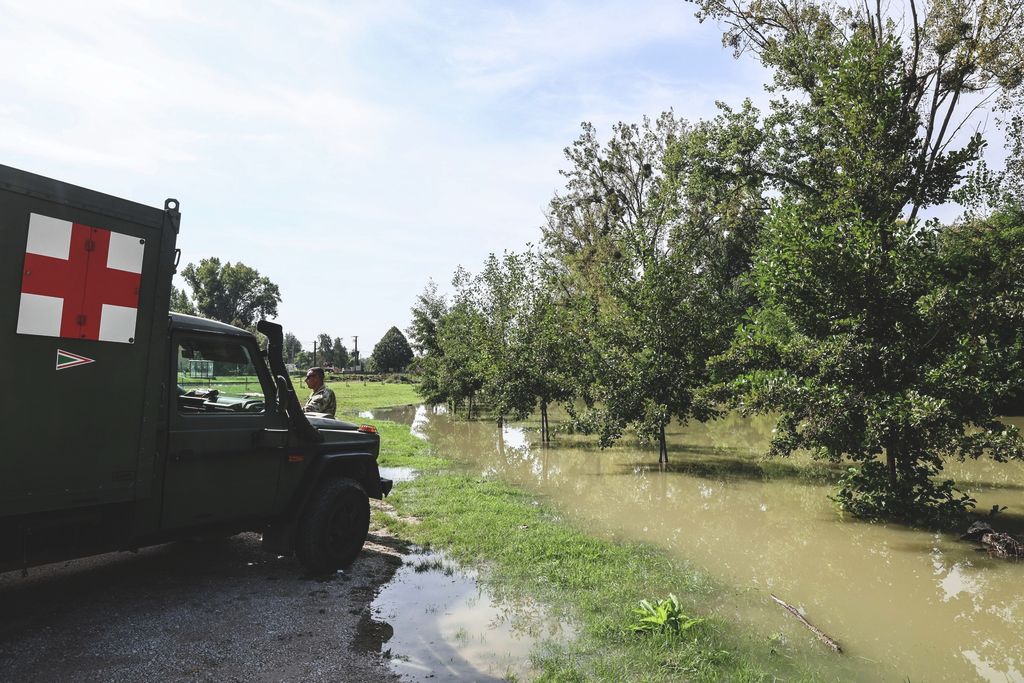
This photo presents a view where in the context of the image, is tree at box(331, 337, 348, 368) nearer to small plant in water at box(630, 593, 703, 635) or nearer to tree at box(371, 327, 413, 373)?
tree at box(371, 327, 413, 373)

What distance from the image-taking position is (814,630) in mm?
5840

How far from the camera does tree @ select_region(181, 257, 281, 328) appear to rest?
102375 mm

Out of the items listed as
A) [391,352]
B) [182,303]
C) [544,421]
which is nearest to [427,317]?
[544,421]

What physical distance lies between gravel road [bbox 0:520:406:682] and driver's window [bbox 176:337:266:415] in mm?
1780

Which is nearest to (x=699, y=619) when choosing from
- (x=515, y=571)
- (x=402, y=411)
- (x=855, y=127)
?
(x=515, y=571)

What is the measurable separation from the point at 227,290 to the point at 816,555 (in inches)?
4327

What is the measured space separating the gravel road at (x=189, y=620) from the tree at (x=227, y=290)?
336 ft

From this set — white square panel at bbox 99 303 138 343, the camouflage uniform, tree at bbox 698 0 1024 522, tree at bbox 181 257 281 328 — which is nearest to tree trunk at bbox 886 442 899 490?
tree at bbox 698 0 1024 522

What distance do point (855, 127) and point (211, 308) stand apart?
107 meters

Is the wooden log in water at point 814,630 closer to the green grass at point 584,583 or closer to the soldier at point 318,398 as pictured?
the green grass at point 584,583

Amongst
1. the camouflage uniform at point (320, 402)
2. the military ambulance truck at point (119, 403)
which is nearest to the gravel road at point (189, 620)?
the military ambulance truck at point (119, 403)

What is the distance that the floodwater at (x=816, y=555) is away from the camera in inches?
221

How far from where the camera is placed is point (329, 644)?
498 centimetres

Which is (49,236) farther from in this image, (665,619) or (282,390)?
(665,619)
